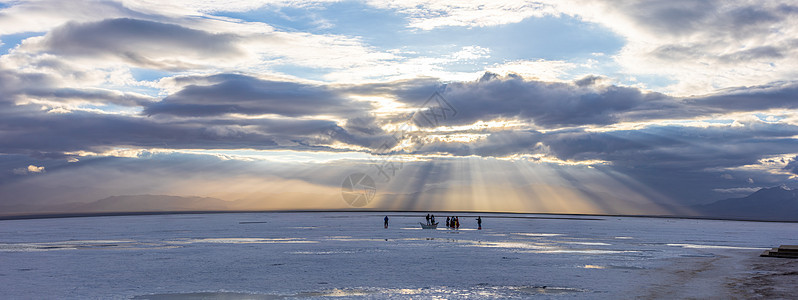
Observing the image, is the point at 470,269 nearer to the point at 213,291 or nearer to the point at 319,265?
the point at 319,265

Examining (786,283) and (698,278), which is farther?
(698,278)

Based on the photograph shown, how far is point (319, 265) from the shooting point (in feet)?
102

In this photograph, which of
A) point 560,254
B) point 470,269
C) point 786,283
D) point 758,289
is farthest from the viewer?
point 560,254

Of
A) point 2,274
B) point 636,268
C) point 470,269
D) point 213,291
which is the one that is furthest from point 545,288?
point 2,274

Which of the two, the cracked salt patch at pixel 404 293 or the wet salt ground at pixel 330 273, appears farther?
the wet salt ground at pixel 330 273

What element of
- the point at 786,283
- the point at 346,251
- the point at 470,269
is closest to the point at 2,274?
the point at 346,251

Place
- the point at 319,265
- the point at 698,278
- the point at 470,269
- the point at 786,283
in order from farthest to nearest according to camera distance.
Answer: the point at 319,265 < the point at 470,269 < the point at 698,278 < the point at 786,283

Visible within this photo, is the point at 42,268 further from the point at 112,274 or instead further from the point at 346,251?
the point at 346,251

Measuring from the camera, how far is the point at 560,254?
127 ft

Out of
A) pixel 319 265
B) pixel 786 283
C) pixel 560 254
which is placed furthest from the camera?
pixel 560 254

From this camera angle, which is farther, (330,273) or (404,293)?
(330,273)

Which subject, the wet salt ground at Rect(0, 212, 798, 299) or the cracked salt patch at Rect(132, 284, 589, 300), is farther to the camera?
the wet salt ground at Rect(0, 212, 798, 299)

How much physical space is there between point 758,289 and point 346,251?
25.2 meters

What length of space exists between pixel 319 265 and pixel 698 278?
18564 millimetres
